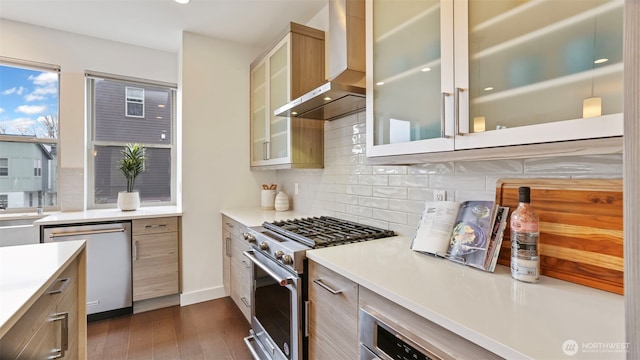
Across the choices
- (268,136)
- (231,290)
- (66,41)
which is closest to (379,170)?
(268,136)

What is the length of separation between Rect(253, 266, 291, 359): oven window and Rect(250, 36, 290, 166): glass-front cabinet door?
1029mm

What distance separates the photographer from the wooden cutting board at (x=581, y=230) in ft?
2.94

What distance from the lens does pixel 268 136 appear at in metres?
2.78

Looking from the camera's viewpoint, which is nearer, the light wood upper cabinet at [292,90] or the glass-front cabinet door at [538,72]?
the glass-front cabinet door at [538,72]

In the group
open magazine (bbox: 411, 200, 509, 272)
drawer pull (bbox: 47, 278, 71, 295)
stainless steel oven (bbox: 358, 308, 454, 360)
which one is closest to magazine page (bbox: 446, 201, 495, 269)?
open magazine (bbox: 411, 200, 509, 272)

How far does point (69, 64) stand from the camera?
2914 mm

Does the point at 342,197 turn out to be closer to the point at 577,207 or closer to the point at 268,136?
the point at 268,136

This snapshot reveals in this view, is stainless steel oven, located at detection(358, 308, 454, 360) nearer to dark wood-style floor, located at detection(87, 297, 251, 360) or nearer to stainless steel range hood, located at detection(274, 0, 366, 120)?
stainless steel range hood, located at detection(274, 0, 366, 120)

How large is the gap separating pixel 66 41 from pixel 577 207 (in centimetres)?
421

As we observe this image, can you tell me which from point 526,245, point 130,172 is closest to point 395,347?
point 526,245

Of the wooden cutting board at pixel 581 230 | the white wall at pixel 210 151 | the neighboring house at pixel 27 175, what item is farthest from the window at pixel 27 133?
the wooden cutting board at pixel 581 230

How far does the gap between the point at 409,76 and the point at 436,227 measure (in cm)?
72

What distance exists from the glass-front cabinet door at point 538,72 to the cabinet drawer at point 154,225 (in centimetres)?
271

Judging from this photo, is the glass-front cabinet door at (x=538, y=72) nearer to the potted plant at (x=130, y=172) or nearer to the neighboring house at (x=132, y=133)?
the potted plant at (x=130, y=172)
